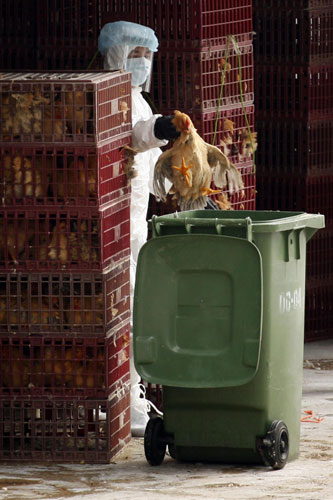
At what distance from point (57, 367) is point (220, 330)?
0.95m

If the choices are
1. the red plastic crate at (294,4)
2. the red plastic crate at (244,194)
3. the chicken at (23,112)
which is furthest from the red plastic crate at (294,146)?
the chicken at (23,112)

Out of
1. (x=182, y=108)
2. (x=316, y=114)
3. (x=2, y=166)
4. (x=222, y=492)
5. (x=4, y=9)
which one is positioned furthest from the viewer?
(x=316, y=114)

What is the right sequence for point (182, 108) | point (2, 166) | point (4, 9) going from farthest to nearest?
1. point (4, 9)
2. point (182, 108)
3. point (2, 166)

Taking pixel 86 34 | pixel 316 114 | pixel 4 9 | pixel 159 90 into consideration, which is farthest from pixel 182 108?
pixel 316 114

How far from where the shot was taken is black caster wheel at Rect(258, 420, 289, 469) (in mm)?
8289

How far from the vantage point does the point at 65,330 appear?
8.64 meters

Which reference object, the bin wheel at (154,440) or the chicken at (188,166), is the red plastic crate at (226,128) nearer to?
the chicken at (188,166)

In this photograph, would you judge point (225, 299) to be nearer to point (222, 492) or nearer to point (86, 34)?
point (222, 492)

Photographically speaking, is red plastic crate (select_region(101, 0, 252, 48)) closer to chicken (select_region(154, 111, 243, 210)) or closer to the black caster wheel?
chicken (select_region(154, 111, 243, 210))

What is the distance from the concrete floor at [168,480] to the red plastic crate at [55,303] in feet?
2.37

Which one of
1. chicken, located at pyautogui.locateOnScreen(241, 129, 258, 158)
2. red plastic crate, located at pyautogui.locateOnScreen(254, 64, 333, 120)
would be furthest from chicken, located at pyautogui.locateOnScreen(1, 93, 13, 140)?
red plastic crate, located at pyautogui.locateOnScreen(254, 64, 333, 120)

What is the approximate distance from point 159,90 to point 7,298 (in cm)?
215

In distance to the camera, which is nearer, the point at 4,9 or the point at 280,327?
the point at 280,327

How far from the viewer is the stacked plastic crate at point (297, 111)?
12.7m
